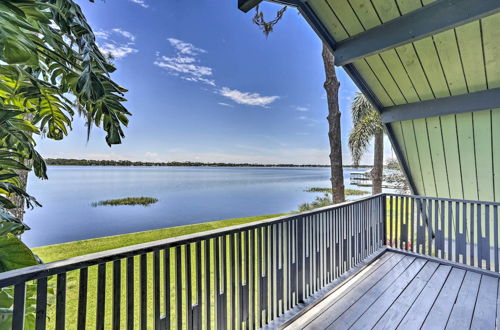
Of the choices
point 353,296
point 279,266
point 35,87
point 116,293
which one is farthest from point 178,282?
point 353,296

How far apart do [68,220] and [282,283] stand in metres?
11.3

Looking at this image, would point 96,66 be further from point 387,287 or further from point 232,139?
point 232,139

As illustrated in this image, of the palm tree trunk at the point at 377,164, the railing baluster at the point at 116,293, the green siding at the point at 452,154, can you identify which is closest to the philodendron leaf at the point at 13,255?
the railing baluster at the point at 116,293

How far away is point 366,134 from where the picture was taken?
7.70 meters

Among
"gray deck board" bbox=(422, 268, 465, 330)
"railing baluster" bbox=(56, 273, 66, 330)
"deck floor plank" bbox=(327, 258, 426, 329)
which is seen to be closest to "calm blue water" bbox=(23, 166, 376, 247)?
"railing baluster" bbox=(56, 273, 66, 330)

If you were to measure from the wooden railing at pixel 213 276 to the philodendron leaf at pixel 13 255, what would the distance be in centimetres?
9

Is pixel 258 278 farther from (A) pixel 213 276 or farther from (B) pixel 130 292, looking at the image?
(B) pixel 130 292

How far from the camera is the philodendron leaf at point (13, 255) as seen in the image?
1.05 m

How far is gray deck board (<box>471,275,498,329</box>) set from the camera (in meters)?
2.14

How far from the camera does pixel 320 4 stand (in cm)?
246

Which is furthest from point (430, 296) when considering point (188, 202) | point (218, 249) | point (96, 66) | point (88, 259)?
point (188, 202)

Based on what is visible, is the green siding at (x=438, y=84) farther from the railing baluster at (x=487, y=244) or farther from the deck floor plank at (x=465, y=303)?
the deck floor plank at (x=465, y=303)

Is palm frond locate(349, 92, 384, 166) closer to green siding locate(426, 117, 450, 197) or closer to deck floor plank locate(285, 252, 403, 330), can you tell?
green siding locate(426, 117, 450, 197)

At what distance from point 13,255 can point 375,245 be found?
13.6ft
